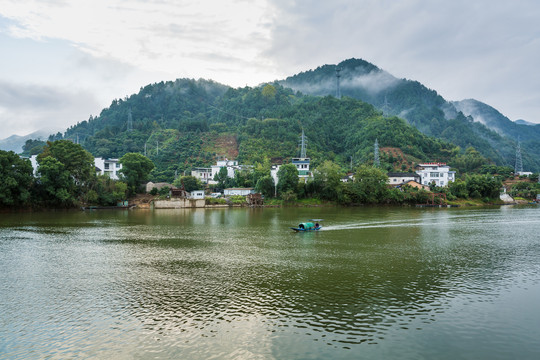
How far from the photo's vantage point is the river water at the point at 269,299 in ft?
35.8

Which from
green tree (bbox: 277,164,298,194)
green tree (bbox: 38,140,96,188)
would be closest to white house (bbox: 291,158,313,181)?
green tree (bbox: 277,164,298,194)

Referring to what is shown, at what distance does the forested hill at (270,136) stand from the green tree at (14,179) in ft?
129

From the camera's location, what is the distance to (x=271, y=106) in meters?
157

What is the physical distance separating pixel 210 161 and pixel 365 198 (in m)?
47.9

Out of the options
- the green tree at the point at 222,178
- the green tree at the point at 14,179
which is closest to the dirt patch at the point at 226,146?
the green tree at the point at 222,178

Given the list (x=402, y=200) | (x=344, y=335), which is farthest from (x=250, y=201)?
(x=344, y=335)

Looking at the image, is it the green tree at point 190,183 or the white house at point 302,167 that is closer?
the green tree at point 190,183

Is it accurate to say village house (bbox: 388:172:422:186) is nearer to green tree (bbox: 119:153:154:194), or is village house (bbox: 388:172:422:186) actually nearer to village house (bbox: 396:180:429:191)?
village house (bbox: 396:180:429:191)

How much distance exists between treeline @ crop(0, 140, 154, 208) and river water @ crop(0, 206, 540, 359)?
23.4 m

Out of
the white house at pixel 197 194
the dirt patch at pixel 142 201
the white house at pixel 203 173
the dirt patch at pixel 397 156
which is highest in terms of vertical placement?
the dirt patch at pixel 397 156

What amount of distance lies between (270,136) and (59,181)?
6867 centimetres

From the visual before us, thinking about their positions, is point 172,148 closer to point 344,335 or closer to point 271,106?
point 271,106

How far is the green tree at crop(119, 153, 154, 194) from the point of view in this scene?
68812 millimetres

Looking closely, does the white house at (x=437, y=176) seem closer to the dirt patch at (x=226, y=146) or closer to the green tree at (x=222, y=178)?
the green tree at (x=222, y=178)
